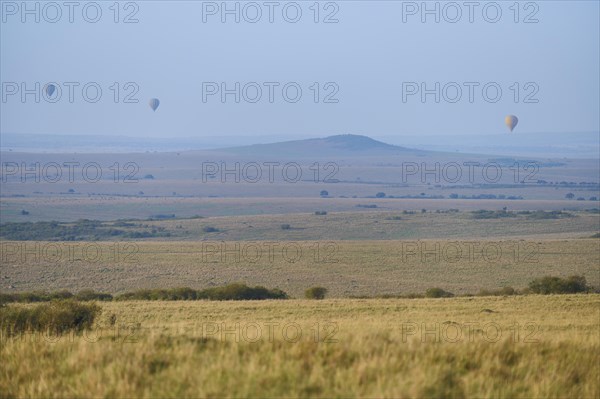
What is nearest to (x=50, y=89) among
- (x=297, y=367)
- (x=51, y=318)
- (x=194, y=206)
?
(x=194, y=206)

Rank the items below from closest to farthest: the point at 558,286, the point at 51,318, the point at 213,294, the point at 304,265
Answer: the point at 51,318 < the point at 558,286 < the point at 213,294 < the point at 304,265

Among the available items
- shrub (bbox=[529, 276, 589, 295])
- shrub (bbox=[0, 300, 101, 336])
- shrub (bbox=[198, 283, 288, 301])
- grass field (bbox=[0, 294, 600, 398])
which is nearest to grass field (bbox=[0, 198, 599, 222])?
shrub (bbox=[198, 283, 288, 301])

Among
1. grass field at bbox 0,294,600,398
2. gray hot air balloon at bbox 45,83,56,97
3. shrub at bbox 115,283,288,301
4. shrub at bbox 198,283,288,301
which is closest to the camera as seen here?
grass field at bbox 0,294,600,398

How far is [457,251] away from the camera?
5803cm

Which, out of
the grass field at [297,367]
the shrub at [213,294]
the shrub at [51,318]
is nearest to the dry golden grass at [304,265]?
the shrub at [213,294]

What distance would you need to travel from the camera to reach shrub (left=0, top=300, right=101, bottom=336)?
12.7 m

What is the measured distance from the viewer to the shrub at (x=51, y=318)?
12.7 m

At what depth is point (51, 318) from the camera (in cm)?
1381

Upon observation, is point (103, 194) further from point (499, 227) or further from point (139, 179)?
point (499, 227)

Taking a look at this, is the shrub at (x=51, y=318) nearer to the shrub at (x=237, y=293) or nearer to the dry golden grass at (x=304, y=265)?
the shrub at (x=237, y=293)

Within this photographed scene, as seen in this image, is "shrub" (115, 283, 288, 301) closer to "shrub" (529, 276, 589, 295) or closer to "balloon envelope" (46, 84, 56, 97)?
"shrub" (529, 276, 589, 295)

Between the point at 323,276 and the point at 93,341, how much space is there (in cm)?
3822

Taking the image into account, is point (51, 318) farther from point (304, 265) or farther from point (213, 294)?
point (304, 265)

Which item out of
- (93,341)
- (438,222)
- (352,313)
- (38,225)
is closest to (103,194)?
(38,225)
